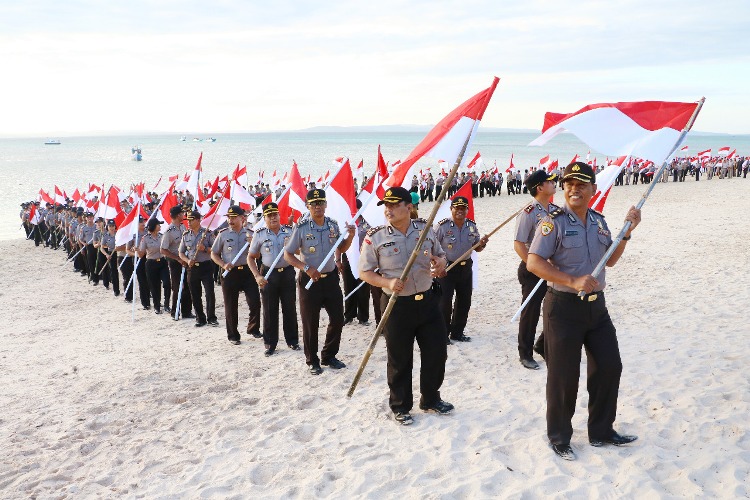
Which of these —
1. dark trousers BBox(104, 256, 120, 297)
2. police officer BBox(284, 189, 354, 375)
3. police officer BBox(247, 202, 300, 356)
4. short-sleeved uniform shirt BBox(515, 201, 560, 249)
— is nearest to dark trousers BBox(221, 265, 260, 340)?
police officer BBox(247, 202, 300, 356)

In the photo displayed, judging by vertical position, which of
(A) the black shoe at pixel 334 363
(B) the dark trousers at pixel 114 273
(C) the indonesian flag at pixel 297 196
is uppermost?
(C) the indonesian flag at pixel 297 196

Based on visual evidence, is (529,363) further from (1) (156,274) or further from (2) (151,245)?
(2) (151,245)

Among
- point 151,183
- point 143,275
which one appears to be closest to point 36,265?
point 143,275

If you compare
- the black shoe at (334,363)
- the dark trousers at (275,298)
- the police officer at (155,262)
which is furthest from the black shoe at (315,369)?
the police officer at (155,262)

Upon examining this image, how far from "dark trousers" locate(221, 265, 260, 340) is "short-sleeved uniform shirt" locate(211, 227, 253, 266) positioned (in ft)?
0.50

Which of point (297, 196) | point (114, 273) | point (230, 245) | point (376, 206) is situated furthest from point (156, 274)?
point (376, 206)

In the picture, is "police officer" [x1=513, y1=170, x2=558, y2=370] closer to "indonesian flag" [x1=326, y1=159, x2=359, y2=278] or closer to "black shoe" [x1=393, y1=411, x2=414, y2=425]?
"black shoe" [x1=393, y1=411, x2=414, y2=425]

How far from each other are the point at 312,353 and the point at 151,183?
51186 millimetres

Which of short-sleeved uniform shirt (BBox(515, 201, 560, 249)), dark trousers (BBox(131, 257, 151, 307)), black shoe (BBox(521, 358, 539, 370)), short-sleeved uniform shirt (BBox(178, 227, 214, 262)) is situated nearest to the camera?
short-sleeved uniform shirt (BBox(515, 201, 560, 249))

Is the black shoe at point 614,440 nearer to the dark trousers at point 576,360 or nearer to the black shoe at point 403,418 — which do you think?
the dark trousers at point 576,360

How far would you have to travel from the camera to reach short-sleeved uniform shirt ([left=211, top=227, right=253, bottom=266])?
8344 mm

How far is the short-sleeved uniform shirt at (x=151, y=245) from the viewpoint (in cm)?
1074

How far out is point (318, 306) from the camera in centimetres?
656

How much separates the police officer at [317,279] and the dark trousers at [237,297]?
195cm
